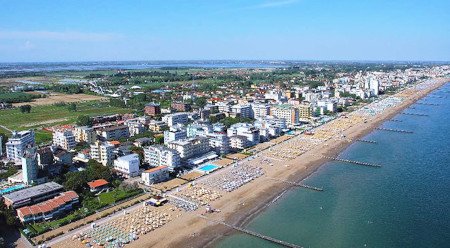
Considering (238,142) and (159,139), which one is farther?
(159,139)

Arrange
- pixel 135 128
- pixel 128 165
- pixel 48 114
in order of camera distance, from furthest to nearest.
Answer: pixel 48 114
pixel 135 128
pixel 128 165

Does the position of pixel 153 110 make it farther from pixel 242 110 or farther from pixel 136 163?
pixel 136 163

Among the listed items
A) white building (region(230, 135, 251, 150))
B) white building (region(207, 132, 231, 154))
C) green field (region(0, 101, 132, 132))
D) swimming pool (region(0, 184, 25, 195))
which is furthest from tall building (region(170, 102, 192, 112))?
swimming pool (region(0, 184, 25, 195))

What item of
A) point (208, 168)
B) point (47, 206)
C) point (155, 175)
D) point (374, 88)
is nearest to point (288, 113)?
point (208, 168)

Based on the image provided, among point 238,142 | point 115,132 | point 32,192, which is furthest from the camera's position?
point 115,132

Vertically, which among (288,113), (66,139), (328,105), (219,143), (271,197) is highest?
(328,105)

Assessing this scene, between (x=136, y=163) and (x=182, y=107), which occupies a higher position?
(x=182, y=107)

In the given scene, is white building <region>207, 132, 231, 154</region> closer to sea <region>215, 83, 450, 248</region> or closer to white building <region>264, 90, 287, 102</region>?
sea <region>215, 83, 450, 248</region>
